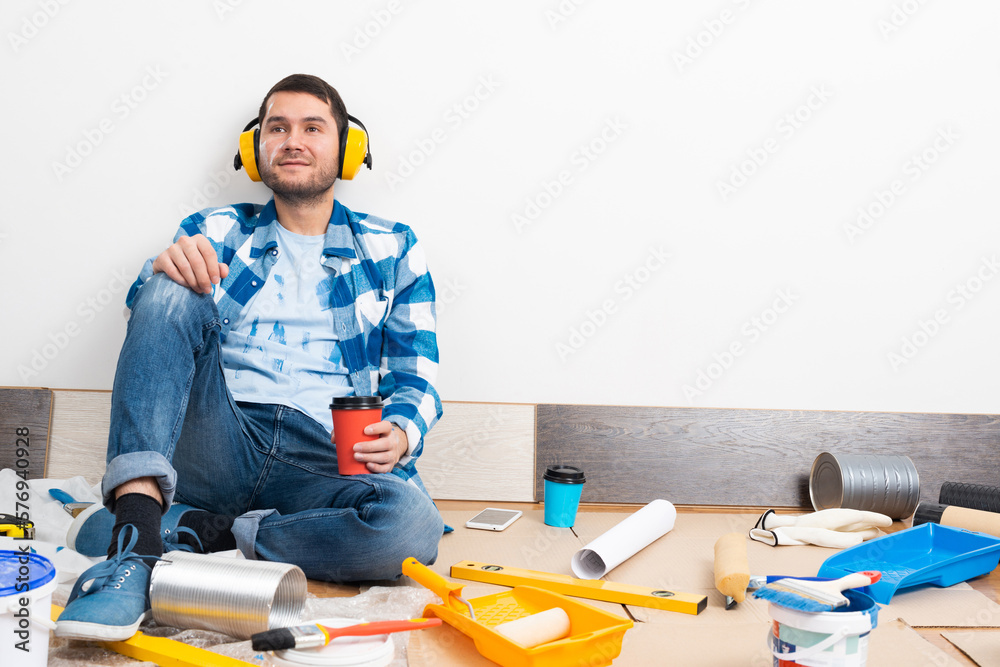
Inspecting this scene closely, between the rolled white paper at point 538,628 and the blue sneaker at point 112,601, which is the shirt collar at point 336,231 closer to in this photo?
the blue sneaker at point 112,601

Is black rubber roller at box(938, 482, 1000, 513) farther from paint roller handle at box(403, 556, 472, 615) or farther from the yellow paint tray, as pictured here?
paint roller handle at box(403, 556, 472, 615)

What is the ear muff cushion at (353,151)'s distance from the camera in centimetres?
169

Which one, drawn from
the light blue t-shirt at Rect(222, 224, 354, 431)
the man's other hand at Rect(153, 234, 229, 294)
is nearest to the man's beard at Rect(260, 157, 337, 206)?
the light blue t-shirt at Rect(222, 224, 354, 431)

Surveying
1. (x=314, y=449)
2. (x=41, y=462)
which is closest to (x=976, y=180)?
(x=314, y=449)

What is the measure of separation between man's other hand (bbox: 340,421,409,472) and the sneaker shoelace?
37 cm

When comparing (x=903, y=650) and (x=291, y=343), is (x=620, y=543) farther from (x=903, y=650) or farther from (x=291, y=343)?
(x=291, y=343)

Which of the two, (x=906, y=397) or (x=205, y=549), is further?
(x=906, y=397)

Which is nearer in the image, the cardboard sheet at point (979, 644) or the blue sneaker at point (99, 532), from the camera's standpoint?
the cardboard sheet at point (979, 644)

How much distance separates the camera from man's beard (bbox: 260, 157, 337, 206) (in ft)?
5.28

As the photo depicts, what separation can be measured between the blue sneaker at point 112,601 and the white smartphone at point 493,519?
0.83 meters

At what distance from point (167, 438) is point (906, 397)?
1.95m

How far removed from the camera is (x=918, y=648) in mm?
1007

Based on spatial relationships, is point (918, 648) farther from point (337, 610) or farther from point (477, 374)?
point (477, 374)

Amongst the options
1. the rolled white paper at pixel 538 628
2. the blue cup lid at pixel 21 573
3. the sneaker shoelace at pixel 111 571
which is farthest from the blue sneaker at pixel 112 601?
the rolled white paper at pixel 538 628
